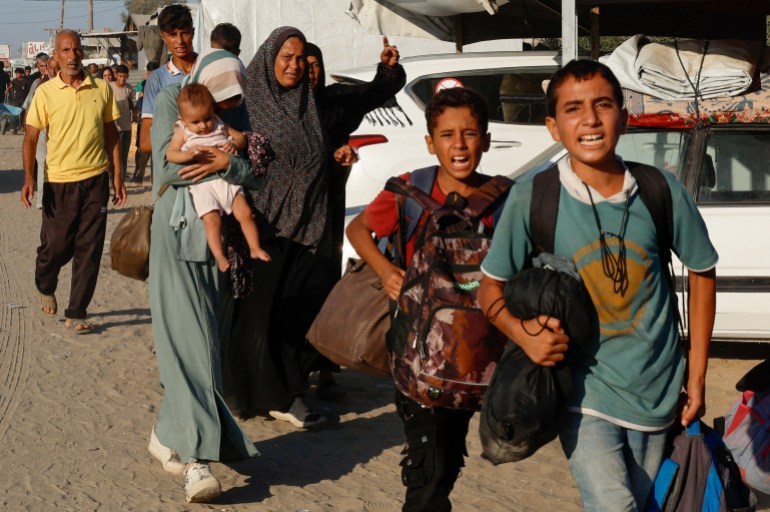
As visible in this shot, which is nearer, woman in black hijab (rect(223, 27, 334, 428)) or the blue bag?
the blue bag

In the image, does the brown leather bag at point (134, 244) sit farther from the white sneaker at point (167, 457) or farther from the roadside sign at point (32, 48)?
the roadside sign at point (32, 48)

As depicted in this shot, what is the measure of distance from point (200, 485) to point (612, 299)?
2362 mm

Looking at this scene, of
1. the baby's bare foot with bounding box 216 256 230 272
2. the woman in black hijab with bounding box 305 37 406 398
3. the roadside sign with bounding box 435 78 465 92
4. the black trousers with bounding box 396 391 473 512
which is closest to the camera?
the black trousers with bounding box 396 391 473 512

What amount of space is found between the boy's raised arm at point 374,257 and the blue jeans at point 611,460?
32.4 inches

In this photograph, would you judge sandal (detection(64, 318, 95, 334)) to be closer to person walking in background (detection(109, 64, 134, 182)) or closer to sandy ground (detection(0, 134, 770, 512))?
sandy ground (detection(0, 134, 770, 512))

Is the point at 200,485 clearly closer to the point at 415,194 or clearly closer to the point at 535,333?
the point at 415,194

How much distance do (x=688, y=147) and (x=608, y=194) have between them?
444cm

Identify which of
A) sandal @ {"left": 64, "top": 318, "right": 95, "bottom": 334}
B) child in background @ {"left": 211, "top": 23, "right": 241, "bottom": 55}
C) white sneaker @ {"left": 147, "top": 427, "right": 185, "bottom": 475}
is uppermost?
child in background @ {"left": 211, "top": 23, "right": 241, "bottom": 55}

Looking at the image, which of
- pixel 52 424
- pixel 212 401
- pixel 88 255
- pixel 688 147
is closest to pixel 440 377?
pixel 212 401

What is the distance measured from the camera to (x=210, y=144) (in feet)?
16.4

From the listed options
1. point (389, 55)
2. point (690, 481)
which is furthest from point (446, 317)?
point (389, 55)

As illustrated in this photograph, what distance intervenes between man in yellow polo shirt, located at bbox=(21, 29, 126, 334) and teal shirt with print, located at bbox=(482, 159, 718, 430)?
20.0 feet

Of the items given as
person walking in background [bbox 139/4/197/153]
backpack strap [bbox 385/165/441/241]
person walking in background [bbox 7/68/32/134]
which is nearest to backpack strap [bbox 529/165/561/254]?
backpack strap [bbox 385/165/441/241]

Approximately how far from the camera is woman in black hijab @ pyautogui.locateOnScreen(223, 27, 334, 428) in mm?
6121
